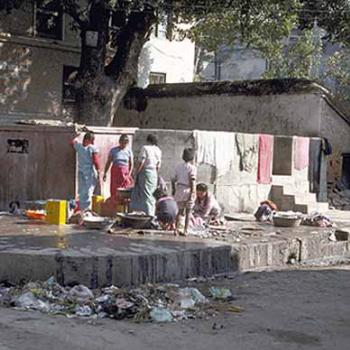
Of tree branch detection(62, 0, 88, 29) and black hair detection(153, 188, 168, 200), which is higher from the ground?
tree branch detection(62, 0, 88, 29)

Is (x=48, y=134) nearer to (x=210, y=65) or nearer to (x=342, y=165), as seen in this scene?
(x=342, y=165)

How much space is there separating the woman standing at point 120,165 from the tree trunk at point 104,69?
5.50 metres

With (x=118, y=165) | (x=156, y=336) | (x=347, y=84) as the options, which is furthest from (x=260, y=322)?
(x=347, y=84)

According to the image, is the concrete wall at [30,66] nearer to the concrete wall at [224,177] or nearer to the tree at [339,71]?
the concrete wall at [224,177]

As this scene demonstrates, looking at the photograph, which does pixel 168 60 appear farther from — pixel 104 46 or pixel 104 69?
pixel 104 69

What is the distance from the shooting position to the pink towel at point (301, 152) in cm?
1809

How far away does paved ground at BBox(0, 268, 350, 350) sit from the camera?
653 cm

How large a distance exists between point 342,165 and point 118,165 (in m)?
10.8

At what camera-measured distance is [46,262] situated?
8.84m

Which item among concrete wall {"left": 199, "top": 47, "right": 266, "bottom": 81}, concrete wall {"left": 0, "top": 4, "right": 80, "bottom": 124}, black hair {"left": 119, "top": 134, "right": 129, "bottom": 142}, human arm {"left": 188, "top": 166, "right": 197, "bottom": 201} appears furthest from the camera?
concrete wall {"left": 199, "top": 47, "right": 266, "bottom": 81}

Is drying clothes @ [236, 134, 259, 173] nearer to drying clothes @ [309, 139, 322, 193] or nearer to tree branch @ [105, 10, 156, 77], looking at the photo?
drying clothes @ [309, 139, 322, 193]

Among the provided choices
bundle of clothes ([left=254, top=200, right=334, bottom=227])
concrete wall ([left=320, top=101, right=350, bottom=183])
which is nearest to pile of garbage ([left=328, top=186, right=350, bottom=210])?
concrete wall ([left=320, top=101, right=350, bottom=183])

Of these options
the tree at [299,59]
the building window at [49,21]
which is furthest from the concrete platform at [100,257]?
the tree at [299,59]

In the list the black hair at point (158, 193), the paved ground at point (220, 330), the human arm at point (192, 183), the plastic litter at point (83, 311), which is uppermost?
the human arm at point (192, 183)
